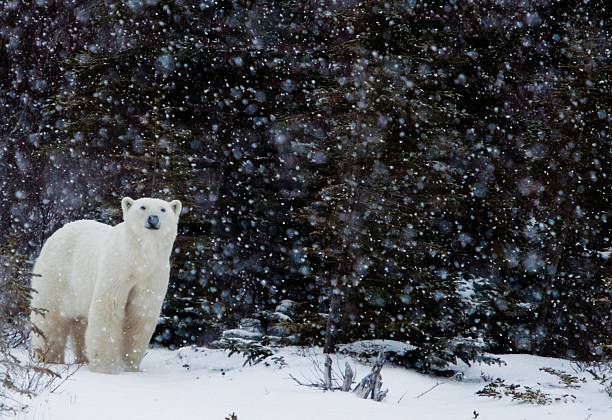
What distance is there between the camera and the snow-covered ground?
5863 millimetres

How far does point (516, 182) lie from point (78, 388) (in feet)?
34.6

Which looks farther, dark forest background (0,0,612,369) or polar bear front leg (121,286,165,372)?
dark forest background (0,0,612,369)

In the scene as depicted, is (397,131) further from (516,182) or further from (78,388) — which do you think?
(78,388)

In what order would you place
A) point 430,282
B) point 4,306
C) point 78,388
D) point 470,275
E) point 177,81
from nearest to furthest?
point 4,306, point 78,388, point 430,282, point 470,275, point 177,81

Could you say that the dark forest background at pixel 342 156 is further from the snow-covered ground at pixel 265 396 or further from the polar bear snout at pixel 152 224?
the polar bear snout at pixel 152 224

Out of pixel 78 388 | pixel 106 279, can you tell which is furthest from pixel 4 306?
pixel 106 279

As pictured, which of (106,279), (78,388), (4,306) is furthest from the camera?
(106,279)

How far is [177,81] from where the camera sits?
13898 millimetres

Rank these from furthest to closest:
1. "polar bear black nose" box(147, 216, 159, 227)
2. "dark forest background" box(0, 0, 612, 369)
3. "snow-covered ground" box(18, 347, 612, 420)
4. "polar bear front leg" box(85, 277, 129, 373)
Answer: "dark forest background" box(0, 0, 612, 369) → "polar bear front leg" box(85, 277, 129, 373) → "polar bear black nose" box(147, 216, 159, 227) → "snow-covered ground" box(18, 347, 612, 420)

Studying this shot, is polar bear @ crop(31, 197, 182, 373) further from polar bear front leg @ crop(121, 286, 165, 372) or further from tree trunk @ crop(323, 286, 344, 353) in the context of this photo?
tree trunk @ crop(323, 286, 344, 353)

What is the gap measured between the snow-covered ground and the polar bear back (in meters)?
1.17

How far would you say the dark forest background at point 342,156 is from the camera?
1045 cm

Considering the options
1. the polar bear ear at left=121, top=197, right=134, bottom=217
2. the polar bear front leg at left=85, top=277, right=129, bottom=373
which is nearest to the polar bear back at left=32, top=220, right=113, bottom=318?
the polar bear ear at left=121, top=197, right=134, bottom=217

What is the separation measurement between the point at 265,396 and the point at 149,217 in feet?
8.34
